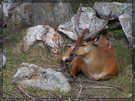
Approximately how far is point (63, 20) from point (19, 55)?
4.48 feet

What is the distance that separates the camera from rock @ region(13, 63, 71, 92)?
402 centimetres

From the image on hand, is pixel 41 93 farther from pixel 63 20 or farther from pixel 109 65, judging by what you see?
pixel 63 20

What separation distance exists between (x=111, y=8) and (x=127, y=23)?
0.67 metres

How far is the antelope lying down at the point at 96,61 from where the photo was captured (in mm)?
4340

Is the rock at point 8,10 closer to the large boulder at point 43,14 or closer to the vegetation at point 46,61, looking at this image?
the large boulder at point 43,14

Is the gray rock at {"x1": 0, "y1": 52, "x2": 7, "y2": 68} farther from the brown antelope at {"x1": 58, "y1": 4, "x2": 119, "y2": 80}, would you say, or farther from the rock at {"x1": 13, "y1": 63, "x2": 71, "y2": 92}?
the brown antelope at {"x1": 58, "y1": 4, "x2": 119, "y2": 80}

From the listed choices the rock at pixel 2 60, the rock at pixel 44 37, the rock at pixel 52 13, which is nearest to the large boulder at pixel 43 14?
the rock at pixel 52 13

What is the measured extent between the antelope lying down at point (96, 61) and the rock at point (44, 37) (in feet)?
3.56

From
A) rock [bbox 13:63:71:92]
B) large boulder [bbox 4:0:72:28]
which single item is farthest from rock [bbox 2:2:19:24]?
rock [bbox 13:63:71:92]

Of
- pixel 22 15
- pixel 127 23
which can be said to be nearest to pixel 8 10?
pixel 22 15

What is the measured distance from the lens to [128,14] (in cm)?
561

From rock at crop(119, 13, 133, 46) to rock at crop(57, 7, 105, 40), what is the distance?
1.61 ft

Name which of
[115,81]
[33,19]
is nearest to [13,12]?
[33,19]

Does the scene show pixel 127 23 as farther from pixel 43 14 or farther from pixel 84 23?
pixel 43 14
